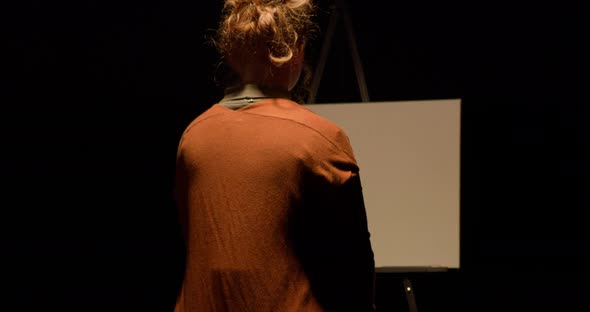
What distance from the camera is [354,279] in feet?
3.59

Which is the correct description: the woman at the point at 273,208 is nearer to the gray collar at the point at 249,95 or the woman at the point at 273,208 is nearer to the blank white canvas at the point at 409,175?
the gray collar at the point at 249,95

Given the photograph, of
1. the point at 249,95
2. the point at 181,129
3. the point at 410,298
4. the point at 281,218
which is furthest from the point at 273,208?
the point at 181,129

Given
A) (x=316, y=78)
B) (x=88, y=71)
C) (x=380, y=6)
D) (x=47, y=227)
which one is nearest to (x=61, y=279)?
(x=47, y=227)

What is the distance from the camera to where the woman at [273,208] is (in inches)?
41.6

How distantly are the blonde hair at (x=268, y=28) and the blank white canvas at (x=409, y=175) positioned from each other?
0.93 m

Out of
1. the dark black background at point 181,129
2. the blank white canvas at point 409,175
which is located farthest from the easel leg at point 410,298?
the dark black background at point 181,129

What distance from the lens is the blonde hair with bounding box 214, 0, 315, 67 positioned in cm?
113

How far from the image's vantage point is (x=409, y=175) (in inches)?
81.2

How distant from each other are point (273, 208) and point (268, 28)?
30 centimetres

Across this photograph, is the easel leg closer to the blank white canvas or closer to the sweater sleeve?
the blank white canvas

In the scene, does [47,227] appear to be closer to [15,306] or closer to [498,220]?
[15,306]

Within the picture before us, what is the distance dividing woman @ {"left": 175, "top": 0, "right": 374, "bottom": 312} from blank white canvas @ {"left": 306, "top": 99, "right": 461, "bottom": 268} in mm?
962

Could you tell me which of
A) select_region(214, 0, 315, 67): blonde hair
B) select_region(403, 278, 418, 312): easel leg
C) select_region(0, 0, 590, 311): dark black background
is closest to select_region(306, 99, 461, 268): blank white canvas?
select_region(403, 278, 418, 312): easel leg

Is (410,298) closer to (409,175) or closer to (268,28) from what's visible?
Answer: (409,175)
